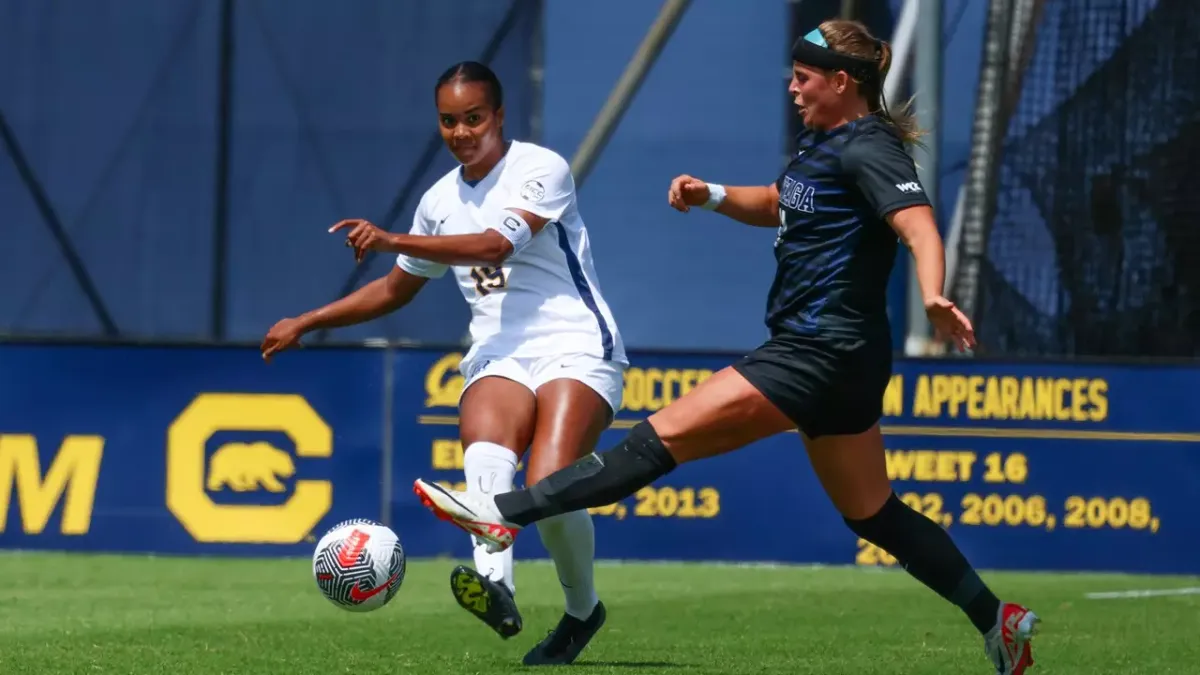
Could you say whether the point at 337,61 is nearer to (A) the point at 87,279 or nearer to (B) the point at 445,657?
(A) the point at 87,279

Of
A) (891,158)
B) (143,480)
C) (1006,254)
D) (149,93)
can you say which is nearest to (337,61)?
(149,93)

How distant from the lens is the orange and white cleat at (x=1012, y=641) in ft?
20.6

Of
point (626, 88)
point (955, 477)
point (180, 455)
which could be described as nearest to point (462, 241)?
point (180, 455)

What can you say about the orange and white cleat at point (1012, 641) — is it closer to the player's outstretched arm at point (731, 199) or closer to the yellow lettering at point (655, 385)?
the player's outstretched arm at point (731, 199)

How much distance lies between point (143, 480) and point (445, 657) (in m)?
5.36

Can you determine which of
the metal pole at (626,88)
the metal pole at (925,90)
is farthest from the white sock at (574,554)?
the metal pole at (626,88)

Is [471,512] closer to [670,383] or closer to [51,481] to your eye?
[670,383]

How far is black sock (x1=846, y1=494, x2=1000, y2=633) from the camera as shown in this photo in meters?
6.34

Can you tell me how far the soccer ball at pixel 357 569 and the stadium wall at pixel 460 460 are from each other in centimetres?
543

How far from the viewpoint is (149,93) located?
13258 millimetres

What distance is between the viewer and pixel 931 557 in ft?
20.8

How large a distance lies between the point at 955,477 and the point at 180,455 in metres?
4.70

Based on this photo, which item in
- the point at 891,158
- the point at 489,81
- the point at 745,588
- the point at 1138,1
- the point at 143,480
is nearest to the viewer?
the point at 891,158

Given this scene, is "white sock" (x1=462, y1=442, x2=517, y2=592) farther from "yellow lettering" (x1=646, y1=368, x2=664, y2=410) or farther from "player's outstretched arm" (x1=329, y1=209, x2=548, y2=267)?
"yellow lettering" (x1=646, y1=368, x2=664, y2=410)
